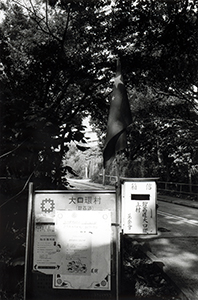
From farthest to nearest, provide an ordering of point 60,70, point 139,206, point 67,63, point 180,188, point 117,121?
point 180,188 < point 60,70 < point 67,63 < point 139,206 < point 117,121

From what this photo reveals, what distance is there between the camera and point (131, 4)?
7.03 meters

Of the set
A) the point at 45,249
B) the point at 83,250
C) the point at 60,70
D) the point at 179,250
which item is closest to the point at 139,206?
the point at 83,250

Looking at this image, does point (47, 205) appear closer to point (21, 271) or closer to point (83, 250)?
point (83, 250)

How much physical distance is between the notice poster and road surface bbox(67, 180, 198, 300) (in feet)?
5.14

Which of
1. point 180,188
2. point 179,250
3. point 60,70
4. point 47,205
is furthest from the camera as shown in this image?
point 180,188

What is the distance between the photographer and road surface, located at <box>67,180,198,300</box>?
518 centimetres

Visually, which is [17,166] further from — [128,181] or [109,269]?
[109,269]

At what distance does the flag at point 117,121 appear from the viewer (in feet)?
12.9

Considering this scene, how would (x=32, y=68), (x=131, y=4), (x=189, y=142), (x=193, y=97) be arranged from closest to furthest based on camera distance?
1. (x=131, y=4)
2. (x=32, y=68)
3. (x=193, y=97)
4. (x=189, y=142)

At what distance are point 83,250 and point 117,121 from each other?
1.58 m

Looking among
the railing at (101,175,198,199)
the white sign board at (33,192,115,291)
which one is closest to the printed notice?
the white sign board at (33,192,115,291)

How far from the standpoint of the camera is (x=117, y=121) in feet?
12.9

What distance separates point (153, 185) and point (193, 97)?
45.3 ft

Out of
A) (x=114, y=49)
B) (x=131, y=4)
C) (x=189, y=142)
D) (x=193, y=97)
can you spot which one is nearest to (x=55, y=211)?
(x=131, y=4)
